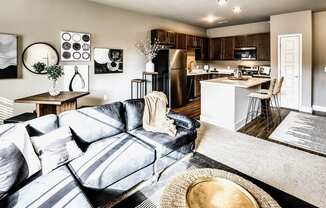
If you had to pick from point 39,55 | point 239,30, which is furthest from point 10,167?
point 239,30

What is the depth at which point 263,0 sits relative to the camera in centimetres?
460

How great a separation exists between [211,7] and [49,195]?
534cm

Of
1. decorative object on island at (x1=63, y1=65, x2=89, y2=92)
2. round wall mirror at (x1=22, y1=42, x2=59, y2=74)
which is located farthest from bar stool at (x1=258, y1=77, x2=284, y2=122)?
round wall mirror at (x1=22, y1=42, x2=59, y2=74)

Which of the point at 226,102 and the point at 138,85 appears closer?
the point at 226,102

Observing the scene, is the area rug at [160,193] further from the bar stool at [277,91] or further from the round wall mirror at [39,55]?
the round wall mirror at [39,55]

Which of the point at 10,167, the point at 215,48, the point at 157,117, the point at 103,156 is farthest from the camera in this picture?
the point at 215,48

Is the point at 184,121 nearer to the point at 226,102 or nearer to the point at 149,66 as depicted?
the point at 226,102

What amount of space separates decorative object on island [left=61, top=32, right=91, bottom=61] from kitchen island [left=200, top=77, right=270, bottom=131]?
9.49ft

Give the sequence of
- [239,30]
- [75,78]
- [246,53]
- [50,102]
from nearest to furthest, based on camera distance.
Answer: [50,102] → [75,78] → [246,53] → [239,30]

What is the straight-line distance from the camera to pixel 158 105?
3.21 meters

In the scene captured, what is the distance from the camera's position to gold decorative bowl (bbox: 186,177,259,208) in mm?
1369

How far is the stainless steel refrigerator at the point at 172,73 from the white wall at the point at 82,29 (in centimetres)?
59

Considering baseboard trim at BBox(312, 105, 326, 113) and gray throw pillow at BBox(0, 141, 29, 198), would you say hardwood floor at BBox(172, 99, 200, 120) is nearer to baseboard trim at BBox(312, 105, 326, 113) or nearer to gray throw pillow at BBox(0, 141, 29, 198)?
baseboard trim at BBox(312, 105, 326, 113)

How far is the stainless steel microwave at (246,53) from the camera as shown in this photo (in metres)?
7.17
